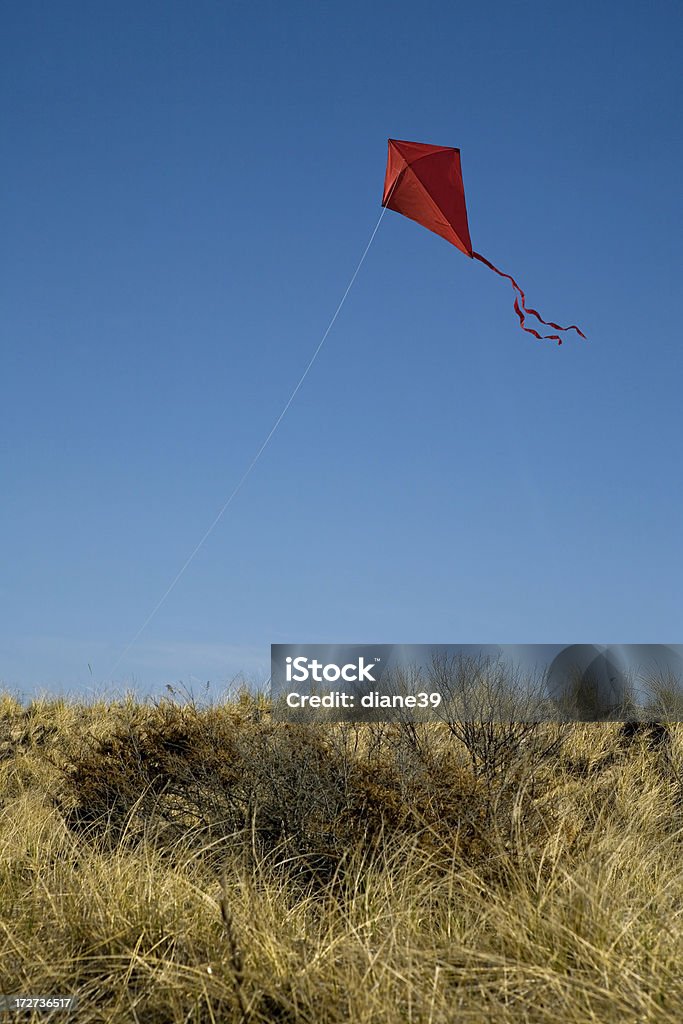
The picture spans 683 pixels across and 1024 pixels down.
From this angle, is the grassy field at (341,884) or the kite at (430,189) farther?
the kite at (430,189)

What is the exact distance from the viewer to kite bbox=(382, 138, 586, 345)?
11.5 meters

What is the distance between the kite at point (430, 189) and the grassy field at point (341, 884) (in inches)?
217

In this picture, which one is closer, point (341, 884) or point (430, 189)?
point (341, 884)

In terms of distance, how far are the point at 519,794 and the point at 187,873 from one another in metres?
2.42

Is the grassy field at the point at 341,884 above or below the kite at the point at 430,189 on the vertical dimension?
below

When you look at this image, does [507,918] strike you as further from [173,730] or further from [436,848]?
[173,730]

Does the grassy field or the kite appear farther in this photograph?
the kite

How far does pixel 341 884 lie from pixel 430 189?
770cm

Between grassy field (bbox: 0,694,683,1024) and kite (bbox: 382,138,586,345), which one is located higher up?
kite (bbox: 382,138,586,345)

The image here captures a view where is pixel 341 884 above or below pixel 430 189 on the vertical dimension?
below

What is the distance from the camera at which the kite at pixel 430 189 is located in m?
11.5

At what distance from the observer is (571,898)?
5301 mm

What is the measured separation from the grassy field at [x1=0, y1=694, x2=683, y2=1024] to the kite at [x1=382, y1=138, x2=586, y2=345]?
18.1 feet

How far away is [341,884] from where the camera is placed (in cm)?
672
